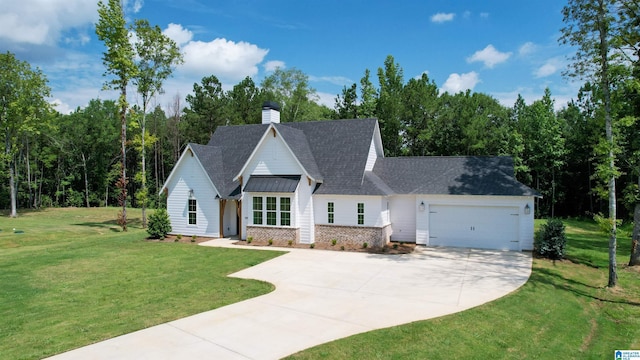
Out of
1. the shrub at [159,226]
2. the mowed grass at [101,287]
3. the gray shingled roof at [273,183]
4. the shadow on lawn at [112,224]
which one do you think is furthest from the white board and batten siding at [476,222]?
the shadow on lawn at [112,224]

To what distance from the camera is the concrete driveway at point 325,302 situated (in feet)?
27.6

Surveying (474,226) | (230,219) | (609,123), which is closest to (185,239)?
(230,219)

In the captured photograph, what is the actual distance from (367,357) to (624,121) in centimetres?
1270

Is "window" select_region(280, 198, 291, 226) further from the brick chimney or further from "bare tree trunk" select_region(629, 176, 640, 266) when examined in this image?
"bare tree trunk" select_region(629, 176, 640, 266)

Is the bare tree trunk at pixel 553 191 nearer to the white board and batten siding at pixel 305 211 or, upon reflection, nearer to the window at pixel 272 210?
the white board and batten siding at pixel 305 211

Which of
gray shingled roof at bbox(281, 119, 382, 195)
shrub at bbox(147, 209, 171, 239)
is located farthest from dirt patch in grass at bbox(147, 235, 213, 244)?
gray shingled roof at bbox(281, 119, 382, 195)

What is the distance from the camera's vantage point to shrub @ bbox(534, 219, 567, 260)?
57.3 ft

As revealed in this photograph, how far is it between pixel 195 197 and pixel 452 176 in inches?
590

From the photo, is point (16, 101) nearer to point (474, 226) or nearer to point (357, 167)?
point (357, 167)

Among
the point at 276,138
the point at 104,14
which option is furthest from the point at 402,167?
the point at 104,14

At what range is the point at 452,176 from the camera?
2133cm

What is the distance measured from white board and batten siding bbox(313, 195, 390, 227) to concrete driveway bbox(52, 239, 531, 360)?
2.47 metres

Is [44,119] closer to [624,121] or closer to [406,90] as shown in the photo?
Answer: [406,90]

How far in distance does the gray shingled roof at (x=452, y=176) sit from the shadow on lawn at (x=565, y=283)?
4.75 metres
